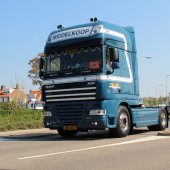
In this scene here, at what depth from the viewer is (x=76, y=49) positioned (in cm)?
1555

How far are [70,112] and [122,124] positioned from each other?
2014 millimetres

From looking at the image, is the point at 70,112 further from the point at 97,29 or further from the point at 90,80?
the point at 97,29

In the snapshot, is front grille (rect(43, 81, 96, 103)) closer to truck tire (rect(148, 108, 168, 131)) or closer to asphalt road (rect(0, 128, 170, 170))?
asphalt road (rect(0, 128, 170, 170))

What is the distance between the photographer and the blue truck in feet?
49.0

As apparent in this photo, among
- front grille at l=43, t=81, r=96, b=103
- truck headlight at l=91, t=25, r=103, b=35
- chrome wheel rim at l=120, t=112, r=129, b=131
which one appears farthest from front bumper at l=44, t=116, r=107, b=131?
truck headlight at l=91, t=25, r=103, b=35

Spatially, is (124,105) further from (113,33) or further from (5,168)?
(5,168)

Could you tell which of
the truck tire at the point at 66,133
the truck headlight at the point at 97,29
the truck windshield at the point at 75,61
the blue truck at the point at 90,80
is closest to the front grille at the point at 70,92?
the blue truck at the point at 90,80

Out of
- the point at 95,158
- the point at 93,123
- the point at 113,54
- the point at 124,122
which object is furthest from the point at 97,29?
the point at 95,158

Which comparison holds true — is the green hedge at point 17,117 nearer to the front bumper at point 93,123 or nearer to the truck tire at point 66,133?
the truck tire at point 66,133

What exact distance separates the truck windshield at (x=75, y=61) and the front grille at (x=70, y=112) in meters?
1.20

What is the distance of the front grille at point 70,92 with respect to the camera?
1493 cm

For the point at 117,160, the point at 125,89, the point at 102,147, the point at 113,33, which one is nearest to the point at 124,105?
the point at 125,89

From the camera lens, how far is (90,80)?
48.8ft

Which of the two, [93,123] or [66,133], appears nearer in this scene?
[93,123]
